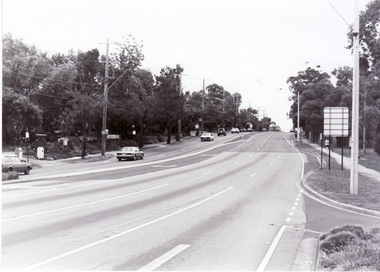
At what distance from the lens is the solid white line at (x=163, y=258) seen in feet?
23.9

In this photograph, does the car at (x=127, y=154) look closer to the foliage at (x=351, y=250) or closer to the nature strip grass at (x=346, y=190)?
the nature strip grass at (x=346, y=190)

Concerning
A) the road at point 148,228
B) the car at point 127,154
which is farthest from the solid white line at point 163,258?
the car at point 127,154

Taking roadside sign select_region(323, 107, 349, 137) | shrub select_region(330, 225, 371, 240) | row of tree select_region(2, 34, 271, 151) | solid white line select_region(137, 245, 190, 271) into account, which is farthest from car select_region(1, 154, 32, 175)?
shrub select_region(330, 225, 371, 240)

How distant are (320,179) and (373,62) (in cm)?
1396

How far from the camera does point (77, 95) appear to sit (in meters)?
43.2

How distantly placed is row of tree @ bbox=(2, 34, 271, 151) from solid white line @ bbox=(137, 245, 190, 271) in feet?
116

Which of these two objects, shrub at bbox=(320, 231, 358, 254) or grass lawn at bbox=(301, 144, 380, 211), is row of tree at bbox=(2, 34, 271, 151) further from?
shrub at bbox=(320, 231, 358, 254)

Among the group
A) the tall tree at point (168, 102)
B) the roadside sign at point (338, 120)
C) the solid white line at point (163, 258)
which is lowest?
the solid white line at point (163, 258)

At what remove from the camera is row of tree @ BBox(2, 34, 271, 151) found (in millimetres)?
43375

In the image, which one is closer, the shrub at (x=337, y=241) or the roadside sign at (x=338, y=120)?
the shrub at (x=337, y=241)

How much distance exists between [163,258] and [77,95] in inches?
1476

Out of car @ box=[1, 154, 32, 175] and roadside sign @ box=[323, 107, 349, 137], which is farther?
roadside sign @ box=[323, 107, 349, 137]

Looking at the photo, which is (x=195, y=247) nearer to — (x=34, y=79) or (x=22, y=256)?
(x=22, y=256)

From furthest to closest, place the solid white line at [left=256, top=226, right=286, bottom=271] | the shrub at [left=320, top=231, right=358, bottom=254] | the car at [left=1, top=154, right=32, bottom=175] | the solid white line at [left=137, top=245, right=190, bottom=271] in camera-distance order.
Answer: the car at [left=1, top=154, right=32, bottom=175]
the shrub at [left=320, top=231, right=358, bottom=254]
the solid white line at [left=256, top=226, right=286, bottom=271]
the solid white line at [left=137, top=245, right=190, bottom=271]
